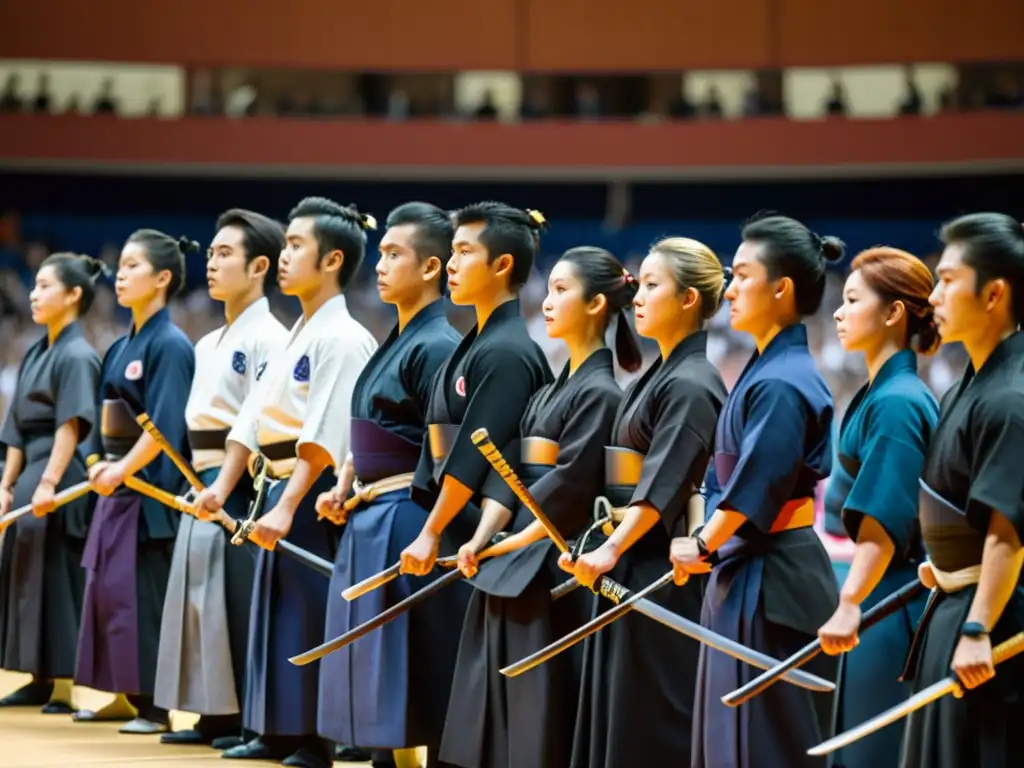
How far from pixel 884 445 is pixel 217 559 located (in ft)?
8.20

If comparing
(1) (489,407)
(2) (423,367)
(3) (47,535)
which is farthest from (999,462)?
(3) (47,535)

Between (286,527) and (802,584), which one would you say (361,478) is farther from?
(802,584)

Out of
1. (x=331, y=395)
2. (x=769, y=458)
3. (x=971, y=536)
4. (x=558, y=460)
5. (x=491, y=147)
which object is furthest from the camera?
(x=491, y=147)

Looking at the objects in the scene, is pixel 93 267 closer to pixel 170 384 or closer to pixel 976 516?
pixel 170 384

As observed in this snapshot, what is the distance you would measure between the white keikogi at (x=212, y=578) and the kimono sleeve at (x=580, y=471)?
1381 millimetres

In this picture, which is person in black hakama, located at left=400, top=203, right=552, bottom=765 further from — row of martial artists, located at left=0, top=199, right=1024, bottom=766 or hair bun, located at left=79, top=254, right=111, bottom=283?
hair bun, located at left=79, top=254, right=111, bottom=283

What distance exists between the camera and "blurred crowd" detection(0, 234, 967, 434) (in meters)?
11.3

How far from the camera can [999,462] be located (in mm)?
2795

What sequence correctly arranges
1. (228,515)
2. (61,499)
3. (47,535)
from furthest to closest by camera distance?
(47,535) < (61,499) < (228,515)

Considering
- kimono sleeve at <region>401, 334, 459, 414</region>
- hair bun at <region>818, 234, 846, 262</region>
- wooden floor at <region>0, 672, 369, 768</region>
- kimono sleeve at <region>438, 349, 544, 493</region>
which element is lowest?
wooden floor at <region>0, 672, 369, 768</region>

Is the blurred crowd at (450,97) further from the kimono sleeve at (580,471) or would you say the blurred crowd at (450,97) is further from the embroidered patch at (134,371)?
the kimono sleeve at (580,471)

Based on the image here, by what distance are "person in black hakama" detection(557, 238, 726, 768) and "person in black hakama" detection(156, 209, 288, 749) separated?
158cm

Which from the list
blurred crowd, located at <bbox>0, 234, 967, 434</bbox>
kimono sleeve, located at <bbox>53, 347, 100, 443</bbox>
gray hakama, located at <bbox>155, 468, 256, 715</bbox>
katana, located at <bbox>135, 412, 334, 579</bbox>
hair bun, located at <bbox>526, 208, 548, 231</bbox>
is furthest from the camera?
blurred crowd, located at <bbox>0, 234, 967, 434</bbox>

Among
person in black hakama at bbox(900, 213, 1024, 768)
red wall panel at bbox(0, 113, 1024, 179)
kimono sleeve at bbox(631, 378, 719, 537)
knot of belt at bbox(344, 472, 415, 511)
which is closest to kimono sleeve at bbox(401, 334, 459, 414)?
knot of belt at bbox(344, 472, 415, 511)
